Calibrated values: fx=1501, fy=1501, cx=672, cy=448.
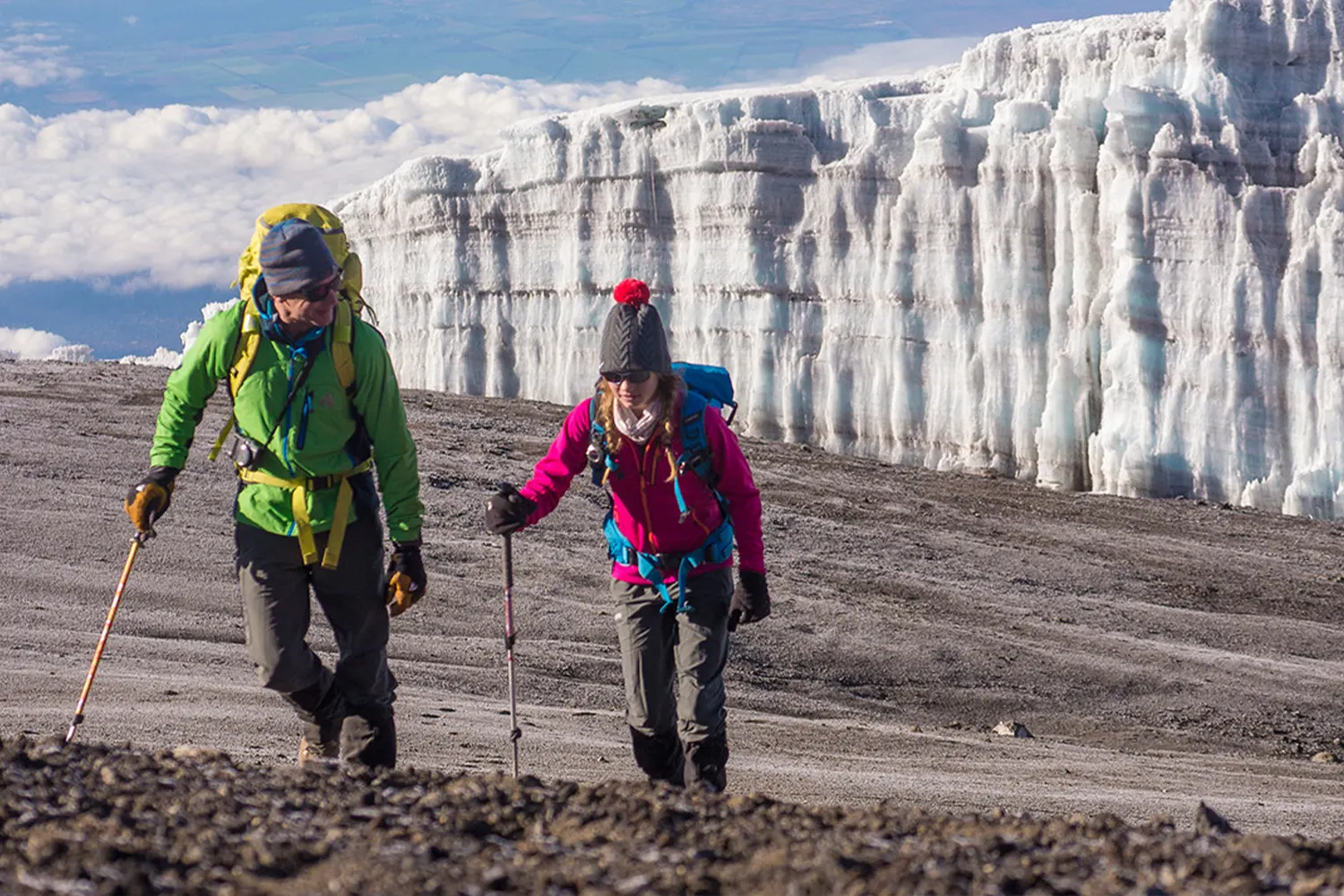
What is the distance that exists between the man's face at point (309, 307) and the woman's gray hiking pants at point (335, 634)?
29.3 inches

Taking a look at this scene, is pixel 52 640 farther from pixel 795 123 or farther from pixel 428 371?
pixel 428 371

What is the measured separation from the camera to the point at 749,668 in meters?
12.7

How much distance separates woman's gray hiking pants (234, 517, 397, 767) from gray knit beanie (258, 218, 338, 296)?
2.93 ft

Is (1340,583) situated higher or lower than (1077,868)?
lower

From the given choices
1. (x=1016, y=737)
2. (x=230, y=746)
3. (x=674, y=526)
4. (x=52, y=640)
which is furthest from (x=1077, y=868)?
(x=52, y=640)

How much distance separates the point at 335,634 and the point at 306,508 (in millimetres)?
527

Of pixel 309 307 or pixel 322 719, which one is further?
pixel 322 719

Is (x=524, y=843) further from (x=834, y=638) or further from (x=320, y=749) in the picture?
(x=834, y=638)

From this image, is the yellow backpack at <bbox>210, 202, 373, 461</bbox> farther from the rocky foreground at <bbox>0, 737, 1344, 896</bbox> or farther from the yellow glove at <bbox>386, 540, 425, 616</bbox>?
the rocky foreground at <bbox>0, 737, 1344, 896</bbox>

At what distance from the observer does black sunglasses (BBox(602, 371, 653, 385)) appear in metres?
5.70

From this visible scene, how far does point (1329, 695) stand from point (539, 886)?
Answer: 11995mm

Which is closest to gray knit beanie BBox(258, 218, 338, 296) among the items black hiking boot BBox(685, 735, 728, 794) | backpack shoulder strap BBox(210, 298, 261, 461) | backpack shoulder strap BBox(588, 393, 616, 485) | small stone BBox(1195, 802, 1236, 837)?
backpack shoulder strap BBox(210, 298, 261, 461)

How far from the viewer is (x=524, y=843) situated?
4082 mm

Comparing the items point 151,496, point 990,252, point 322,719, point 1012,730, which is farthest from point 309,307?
point 990,252
